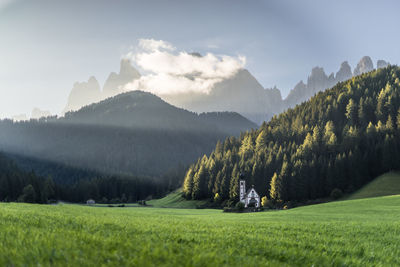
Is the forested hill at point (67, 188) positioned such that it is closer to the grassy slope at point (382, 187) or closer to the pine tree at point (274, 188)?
the pine tree at point (274, 188)

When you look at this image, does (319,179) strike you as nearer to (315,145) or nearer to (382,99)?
(315,145)

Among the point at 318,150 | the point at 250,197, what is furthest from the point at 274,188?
the point at 318,150

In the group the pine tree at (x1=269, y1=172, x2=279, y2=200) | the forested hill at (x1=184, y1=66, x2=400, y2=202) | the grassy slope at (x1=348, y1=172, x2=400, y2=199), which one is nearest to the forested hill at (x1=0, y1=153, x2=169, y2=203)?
the forested hill at (x1=184, y1=66, x2=400, y2=202)

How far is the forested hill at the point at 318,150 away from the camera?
306 ft

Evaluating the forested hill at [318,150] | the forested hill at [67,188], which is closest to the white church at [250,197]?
the forested hill at [318,150]

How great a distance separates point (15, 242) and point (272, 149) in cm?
11596

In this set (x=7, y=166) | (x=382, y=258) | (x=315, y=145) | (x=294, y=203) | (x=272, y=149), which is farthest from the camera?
(x=7, y=166)

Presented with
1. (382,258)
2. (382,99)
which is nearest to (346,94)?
(382,99)

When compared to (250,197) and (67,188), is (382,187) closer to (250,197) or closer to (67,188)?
(250,197)

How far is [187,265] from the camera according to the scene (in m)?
4.06

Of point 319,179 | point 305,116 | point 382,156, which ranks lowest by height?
point 319,179

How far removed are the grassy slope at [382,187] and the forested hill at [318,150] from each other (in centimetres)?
435

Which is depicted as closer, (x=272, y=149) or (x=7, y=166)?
(x=272, y=149)

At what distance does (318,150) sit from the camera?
10669 cm
